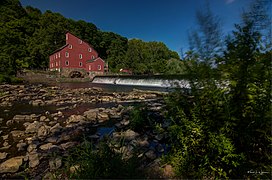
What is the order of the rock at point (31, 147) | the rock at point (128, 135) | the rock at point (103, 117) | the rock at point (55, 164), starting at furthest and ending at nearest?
the rock at point (103, 117) < the rock at point (128, 135) < the rock at point (31, 147) < the rock at point (55, 164)

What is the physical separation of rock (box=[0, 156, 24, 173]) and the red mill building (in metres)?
39.9

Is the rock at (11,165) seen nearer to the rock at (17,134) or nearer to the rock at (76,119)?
the rock at (17,134)

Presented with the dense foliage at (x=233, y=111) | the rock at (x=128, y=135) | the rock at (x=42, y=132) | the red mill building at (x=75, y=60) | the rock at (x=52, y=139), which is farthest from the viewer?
the red mill building at (x=75, y=60)

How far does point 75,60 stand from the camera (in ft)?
144

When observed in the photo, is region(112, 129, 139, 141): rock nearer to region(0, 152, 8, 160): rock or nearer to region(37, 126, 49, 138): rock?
region(37, 126, 49, 138): rock

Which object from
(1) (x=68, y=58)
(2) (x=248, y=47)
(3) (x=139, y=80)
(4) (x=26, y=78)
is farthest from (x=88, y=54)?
(2) (x=248, y=47)

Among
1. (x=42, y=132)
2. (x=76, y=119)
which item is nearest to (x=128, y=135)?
(x=42, y=132)

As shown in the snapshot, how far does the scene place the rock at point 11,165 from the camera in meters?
4.21

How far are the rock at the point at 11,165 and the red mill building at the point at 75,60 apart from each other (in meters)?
39.9

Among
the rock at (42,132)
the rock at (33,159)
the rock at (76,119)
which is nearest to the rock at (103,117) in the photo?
the rock at (76,119)

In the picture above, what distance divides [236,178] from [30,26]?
223ft

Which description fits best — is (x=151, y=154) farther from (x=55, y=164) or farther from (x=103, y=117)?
(x=103, y=117)

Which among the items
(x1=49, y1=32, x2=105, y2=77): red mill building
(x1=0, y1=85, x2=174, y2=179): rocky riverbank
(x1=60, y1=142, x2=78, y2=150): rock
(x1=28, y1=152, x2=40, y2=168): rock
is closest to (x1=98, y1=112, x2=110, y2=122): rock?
(x1=0, y1=85, x2=174, y2=179): rocky riverbank

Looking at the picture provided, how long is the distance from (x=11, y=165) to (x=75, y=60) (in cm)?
4227
